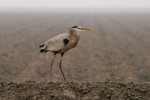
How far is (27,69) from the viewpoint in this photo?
57.8ft

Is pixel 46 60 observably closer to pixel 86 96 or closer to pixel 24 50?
pixel 24 50

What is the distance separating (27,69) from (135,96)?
403 inches

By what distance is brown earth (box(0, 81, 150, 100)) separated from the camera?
8047mm

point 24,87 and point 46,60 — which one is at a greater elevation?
point 24,87

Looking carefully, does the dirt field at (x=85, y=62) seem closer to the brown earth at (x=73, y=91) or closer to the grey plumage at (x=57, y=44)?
the grey plumage at (x=57, y=44)

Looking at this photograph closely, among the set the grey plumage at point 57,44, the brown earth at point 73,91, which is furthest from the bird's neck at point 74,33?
the brown earth at point 73,91

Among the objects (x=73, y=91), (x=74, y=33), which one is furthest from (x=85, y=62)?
(x=73, y=91)

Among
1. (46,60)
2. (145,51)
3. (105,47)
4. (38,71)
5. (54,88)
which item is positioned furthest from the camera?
(105,47)

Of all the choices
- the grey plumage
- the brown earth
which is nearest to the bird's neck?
the grey plumage

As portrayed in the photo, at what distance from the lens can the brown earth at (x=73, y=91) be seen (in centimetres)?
805

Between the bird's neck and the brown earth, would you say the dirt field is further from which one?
the brown earth

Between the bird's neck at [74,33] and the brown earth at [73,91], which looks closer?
the brown earth at [73,91]

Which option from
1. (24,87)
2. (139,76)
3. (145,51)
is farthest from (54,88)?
(145,51)

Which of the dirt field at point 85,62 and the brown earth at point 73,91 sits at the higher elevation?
the brown earth at point 73,91
